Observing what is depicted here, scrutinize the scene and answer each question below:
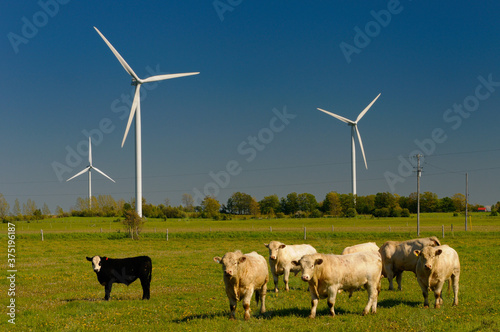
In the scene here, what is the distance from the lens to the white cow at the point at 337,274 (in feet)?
36.5

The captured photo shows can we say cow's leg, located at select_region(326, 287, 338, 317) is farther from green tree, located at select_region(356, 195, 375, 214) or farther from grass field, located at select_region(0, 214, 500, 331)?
green tree, located at select_region(356, 195, 375, 214)

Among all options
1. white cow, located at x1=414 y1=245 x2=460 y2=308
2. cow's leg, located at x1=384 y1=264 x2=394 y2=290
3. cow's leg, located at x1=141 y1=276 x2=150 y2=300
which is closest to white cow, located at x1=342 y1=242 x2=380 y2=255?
cow's leg, located at x1=384 y1=264 x2=394 y2=290

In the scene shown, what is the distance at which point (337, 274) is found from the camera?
449 inches

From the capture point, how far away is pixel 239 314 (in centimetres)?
1198

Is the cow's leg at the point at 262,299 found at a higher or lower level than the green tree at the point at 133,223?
higher

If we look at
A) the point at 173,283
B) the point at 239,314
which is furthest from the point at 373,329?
the point at 173,283

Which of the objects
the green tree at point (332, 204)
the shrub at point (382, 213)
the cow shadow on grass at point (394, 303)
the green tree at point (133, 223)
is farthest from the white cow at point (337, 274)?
the green tree at point (332, 204)

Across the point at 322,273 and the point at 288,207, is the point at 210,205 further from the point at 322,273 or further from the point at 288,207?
the point at 322,273

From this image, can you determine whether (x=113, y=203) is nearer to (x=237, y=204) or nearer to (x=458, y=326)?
(x=237, y=204)

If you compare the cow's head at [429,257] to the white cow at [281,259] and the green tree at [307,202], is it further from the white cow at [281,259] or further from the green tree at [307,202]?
the green tree at [307,202]

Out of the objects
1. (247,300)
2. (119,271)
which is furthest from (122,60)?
(247,300)

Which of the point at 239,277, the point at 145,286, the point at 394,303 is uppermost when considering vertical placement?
the point at 239,277

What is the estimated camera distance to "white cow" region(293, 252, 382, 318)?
11.1 m

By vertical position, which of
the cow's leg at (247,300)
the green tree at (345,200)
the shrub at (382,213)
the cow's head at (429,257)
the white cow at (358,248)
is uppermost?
the cow's head at (429,257)
